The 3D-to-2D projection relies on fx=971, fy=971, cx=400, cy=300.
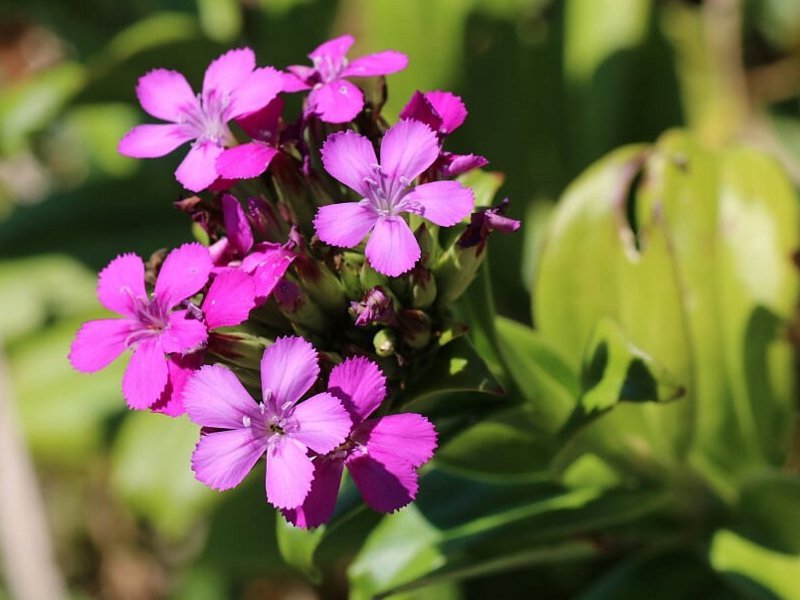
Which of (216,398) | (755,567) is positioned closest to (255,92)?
(216,398)

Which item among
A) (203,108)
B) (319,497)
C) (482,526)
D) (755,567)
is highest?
(203,108)

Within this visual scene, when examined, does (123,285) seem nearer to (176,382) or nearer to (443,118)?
(176,382)

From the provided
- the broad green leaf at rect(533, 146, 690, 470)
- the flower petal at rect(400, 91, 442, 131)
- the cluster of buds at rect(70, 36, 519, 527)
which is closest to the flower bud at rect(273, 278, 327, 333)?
the cluster of buds at rect(70, 36, 519, 527)

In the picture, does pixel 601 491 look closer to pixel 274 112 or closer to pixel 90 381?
Answer: pixel 274 112

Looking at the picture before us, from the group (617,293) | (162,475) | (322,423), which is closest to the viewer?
(322,423)

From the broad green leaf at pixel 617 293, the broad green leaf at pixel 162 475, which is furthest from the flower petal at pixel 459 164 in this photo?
the broad green leaf at pixel 162 475
